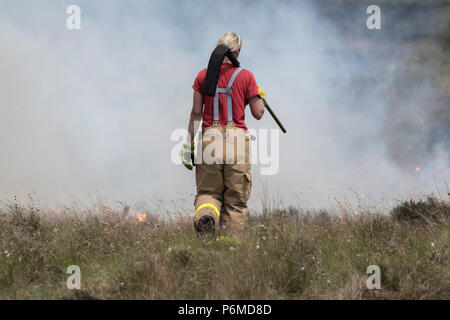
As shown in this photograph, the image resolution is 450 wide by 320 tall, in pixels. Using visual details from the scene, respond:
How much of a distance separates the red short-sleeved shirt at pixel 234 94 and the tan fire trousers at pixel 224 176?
15 cm

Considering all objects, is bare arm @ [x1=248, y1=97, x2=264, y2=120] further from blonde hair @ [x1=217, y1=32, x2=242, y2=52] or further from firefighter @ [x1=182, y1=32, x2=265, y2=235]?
blonde hair @ [x1=217, y1=32, x2=242, y2=52]

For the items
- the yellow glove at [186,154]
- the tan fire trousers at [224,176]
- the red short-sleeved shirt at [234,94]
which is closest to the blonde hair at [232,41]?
the red short-sleeved shirt at [234,94]

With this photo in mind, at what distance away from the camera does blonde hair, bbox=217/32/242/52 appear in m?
5.96

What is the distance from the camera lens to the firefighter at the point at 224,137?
573 cm

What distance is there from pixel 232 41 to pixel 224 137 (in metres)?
1.35

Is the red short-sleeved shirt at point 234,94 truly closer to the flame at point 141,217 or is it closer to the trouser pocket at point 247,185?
the trouser pocket at point 247,185

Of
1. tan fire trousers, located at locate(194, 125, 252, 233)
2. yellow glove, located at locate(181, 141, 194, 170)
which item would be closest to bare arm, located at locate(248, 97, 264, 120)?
tan fire trousers, located at locate(194, 125, 252, 233)

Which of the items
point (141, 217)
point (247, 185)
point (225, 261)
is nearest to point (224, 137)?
point (247, 185)

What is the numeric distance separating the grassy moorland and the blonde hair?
2.48m

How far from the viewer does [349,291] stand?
397 cm

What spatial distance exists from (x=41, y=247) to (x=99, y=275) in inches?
50.7

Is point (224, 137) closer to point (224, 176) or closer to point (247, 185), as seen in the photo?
point (224, 176)

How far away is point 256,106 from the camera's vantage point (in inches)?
232
